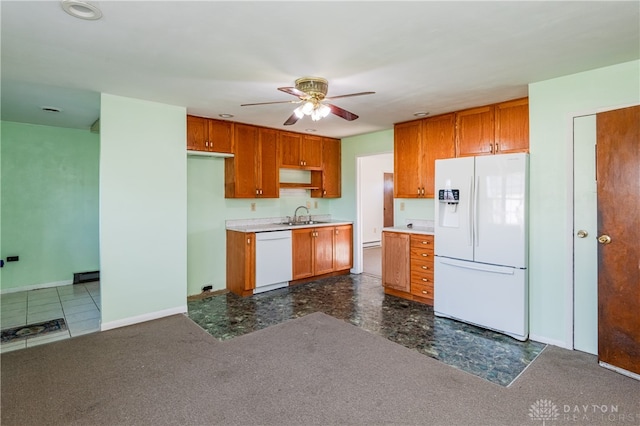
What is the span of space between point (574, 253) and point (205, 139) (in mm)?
4192

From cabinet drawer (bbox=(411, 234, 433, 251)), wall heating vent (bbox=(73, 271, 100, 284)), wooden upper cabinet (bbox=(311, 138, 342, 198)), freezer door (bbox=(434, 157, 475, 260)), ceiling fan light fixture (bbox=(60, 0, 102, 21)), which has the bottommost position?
wall heating vent (bbox=(73, 271, 100, 284))

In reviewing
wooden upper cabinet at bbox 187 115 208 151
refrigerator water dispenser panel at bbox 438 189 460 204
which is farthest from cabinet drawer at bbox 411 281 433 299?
wooden upper cabinet at bbox 187 115 208 151

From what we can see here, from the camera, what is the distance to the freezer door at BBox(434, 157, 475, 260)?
11.3 feet

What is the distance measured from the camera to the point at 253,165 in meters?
4.87

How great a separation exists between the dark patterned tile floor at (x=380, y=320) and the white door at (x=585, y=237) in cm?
38

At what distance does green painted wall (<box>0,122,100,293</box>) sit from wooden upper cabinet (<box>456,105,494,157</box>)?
5.43m

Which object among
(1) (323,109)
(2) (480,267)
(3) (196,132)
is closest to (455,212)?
(2) (480,267)

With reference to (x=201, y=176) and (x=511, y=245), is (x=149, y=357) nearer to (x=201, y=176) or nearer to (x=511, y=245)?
(x=201, y=176)

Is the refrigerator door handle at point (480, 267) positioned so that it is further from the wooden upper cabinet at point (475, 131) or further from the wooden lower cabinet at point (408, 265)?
the wooden upper cabinet at point (475, 131)

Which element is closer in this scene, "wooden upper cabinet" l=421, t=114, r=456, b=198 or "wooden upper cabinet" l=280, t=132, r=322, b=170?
"wooden upper cabinet" l=421, t=114, r=456, b=198

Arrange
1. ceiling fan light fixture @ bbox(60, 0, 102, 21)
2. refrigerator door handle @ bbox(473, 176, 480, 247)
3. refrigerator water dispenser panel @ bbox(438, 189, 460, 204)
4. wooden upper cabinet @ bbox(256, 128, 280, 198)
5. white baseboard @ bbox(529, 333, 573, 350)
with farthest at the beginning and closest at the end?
1. wooden upper cabinet @ bbox(256, 128, 280, 198)
2. refrigerator water dispenser panel @ bbox(438, 189, 460, 204)
3. refrigerator door handle @ bbox(473, 176, 480, 247)
4. white baseboard @ bbox(529, 333, 573, 350)
5. ceiling fan light fixture @ bbox(60, 0, 102, 21)

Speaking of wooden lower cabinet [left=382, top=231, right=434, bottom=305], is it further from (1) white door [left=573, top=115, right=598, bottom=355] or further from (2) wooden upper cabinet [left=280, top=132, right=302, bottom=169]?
(2) wooden upper cabinet [left=280, top=132, right=302, bottom=169]

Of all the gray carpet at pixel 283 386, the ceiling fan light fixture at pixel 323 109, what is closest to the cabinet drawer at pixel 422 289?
the gray carpet at pixel 283 386

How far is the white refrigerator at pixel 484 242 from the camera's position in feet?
10.2
